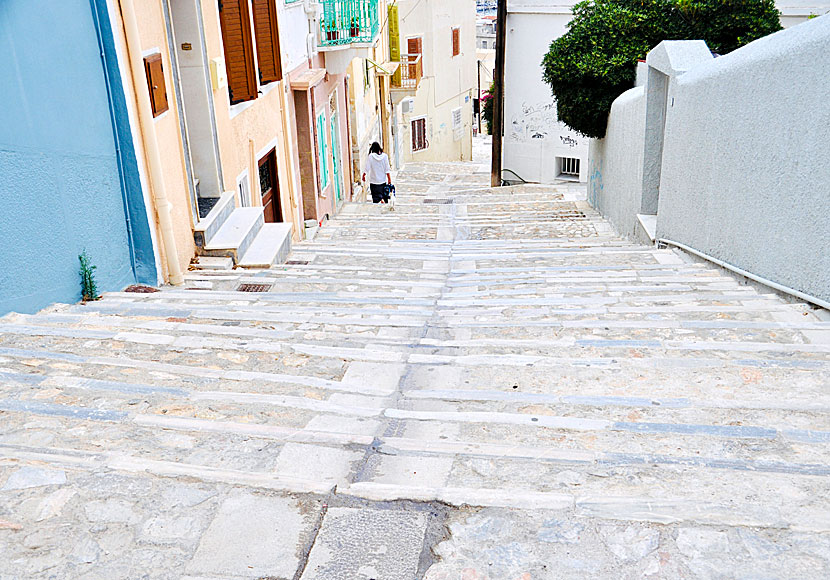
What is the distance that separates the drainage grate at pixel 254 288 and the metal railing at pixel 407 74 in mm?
22112

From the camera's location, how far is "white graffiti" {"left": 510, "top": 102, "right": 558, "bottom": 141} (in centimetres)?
2200

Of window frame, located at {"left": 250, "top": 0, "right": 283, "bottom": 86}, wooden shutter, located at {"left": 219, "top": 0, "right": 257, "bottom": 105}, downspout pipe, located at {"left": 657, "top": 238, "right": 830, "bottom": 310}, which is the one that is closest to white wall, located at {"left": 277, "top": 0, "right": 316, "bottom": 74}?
window frame, located at {"left": 250, "top": 0, "right": 283, "bottom": 86}

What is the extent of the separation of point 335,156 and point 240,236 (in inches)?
375

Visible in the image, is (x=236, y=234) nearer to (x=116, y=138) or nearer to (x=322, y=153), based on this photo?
(x=116, y=138)

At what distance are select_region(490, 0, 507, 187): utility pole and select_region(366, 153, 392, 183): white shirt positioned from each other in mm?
7852

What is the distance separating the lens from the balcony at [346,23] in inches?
585

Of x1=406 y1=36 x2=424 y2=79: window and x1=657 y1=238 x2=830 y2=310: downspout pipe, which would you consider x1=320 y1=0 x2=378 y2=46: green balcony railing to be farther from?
x1=406 y1=36 x2=424 y2=79: window

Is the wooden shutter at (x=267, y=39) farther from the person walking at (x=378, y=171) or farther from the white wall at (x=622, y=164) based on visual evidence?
the white wall at (x=622, y=164)

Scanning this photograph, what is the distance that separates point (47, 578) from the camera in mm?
2090

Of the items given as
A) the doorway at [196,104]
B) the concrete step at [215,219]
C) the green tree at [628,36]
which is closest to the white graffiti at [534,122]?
the green tree at [628,36]

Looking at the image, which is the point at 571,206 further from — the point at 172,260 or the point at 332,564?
the point at 332,564

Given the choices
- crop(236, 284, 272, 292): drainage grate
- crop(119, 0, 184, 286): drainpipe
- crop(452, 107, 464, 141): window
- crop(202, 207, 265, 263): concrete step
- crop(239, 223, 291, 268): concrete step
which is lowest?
crop(452, 107, 464, 141): window

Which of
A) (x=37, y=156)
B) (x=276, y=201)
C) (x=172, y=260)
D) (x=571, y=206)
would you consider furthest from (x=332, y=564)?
(x=571, y=206)

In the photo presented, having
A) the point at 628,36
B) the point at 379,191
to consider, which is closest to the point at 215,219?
the point at 379,191
